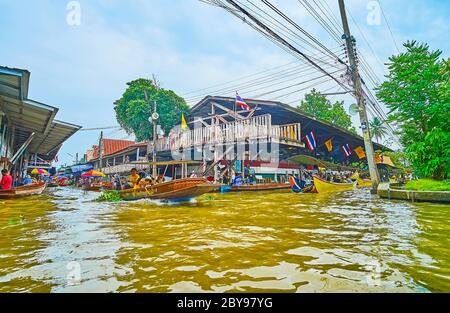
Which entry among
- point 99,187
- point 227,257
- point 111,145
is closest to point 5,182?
point 99,187

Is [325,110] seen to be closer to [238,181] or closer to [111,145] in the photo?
[238,181]

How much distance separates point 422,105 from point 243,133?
8758mm

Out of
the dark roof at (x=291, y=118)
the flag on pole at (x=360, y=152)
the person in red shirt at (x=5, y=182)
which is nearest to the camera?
the person in red shirt at (x=5, y=182)

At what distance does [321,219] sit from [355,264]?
3.43m

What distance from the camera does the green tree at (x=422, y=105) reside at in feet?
30.9

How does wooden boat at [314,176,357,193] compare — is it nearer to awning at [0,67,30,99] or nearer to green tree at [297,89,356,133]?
awning at [0,67,30,99]

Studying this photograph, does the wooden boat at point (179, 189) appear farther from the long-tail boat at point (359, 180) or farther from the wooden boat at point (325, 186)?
the long-tail boat at point (359, 180)

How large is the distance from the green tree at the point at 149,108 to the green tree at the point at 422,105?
1660cm

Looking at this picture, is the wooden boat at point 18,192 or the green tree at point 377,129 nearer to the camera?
the wooden boat at point 18,192

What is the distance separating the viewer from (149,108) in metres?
24.0

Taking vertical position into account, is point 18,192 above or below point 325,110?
below

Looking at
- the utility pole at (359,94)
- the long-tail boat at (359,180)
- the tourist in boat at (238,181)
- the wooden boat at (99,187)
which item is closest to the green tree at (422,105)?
the utility pole at (359,94)
